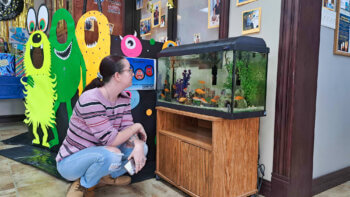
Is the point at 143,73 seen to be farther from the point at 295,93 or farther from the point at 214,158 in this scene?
the point at 295,93

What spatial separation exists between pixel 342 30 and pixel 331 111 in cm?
73

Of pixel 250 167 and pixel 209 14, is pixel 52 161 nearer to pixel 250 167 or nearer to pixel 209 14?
pixel 250 167

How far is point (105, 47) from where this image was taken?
2344mm

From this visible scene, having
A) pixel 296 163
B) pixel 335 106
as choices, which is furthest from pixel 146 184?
pixel 335 106

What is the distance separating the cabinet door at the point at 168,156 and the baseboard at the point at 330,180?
1.19 metres

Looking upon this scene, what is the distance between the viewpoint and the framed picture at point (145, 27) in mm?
3814

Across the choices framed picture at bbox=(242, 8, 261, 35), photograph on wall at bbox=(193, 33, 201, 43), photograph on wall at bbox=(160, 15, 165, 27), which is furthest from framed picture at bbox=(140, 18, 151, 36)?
framed picture at bbox=(242, 8, 261, 35)

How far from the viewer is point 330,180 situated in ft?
7.41

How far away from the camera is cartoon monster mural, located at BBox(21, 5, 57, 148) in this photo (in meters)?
2.97

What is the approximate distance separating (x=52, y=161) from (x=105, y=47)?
138cm

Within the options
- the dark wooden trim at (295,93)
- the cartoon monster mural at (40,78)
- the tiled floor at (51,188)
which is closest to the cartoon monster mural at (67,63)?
the cartoon monster mural at (40,78)

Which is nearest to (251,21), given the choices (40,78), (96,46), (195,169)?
(195,169)

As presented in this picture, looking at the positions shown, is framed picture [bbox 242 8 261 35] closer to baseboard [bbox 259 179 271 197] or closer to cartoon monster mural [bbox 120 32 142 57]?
cartoon monster mural [bbox 120 32 142 57]

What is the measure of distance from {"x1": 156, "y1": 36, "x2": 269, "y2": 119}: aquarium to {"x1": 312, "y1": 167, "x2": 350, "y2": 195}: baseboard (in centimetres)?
87
